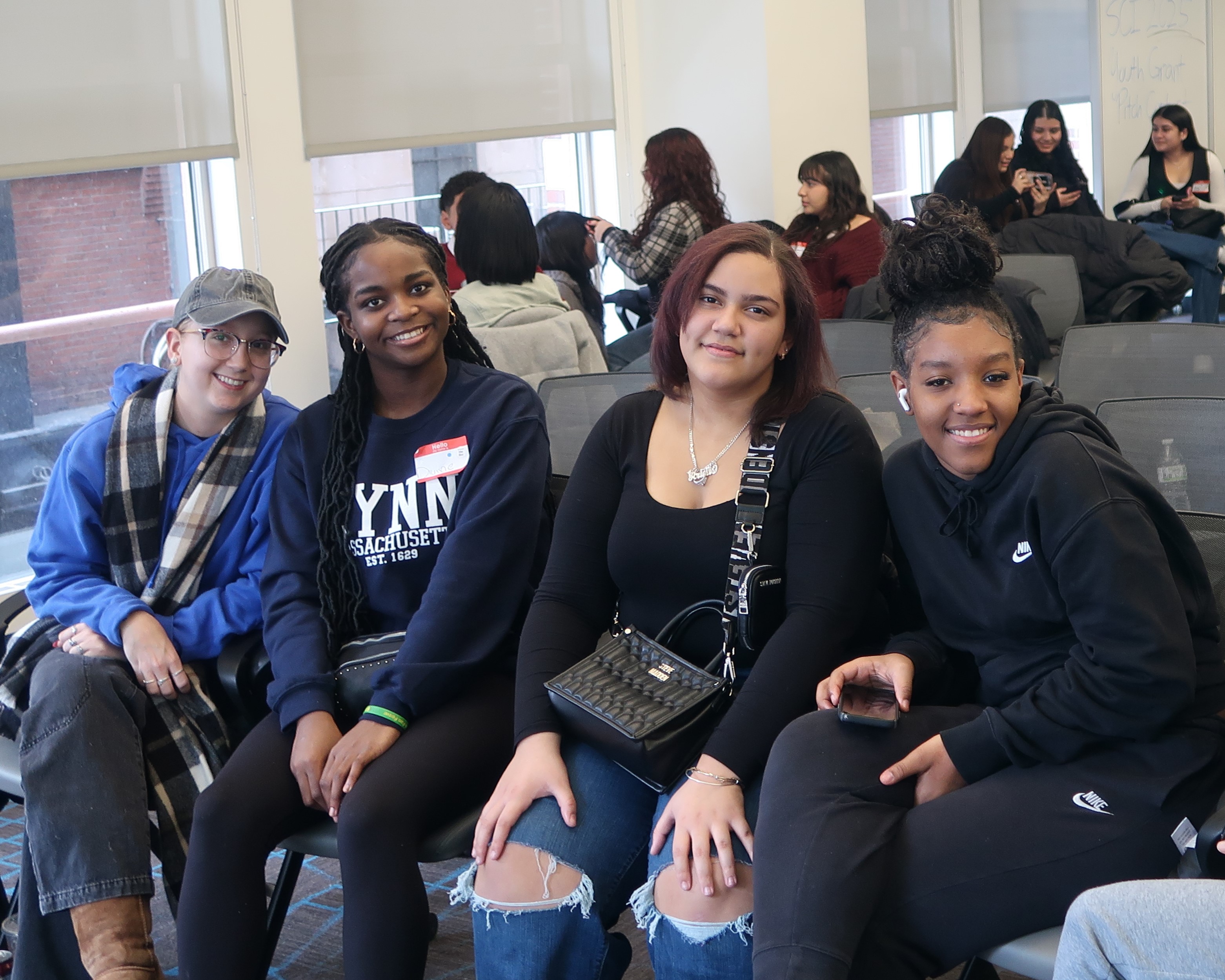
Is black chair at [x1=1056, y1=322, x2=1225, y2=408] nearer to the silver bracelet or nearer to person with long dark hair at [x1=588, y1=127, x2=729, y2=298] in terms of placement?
the silver bracelet

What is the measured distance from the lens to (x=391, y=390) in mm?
2299

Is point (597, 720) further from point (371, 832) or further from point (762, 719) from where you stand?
point (371, 832)

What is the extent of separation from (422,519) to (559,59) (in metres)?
3.56

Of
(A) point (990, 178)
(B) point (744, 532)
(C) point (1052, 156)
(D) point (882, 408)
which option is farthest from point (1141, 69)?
(B) point (744, 532)

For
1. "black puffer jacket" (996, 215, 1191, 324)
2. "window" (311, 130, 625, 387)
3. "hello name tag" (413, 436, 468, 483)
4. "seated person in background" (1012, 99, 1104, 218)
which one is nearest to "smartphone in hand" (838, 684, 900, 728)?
"hello name tag" (413, 436, 468, 483)

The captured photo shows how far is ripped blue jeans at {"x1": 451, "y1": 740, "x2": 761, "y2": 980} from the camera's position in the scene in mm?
1652

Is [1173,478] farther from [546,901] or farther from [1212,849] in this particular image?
[546,901]

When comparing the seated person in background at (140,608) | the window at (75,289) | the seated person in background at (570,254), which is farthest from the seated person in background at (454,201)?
the seated person in background at (140,608)

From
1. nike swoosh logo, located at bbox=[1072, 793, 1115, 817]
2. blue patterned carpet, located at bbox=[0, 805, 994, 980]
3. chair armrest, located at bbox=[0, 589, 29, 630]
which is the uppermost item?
chair armrest, located at bbox=[0, 589, 29, 630]

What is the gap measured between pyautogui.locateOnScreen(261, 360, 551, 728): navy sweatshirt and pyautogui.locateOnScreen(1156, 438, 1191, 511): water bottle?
1085 mm

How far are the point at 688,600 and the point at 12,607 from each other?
4.26 feet

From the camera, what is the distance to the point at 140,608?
Result: 2250 millimetres

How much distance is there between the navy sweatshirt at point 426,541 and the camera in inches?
82.2

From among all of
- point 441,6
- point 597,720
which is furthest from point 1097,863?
point 441,6
